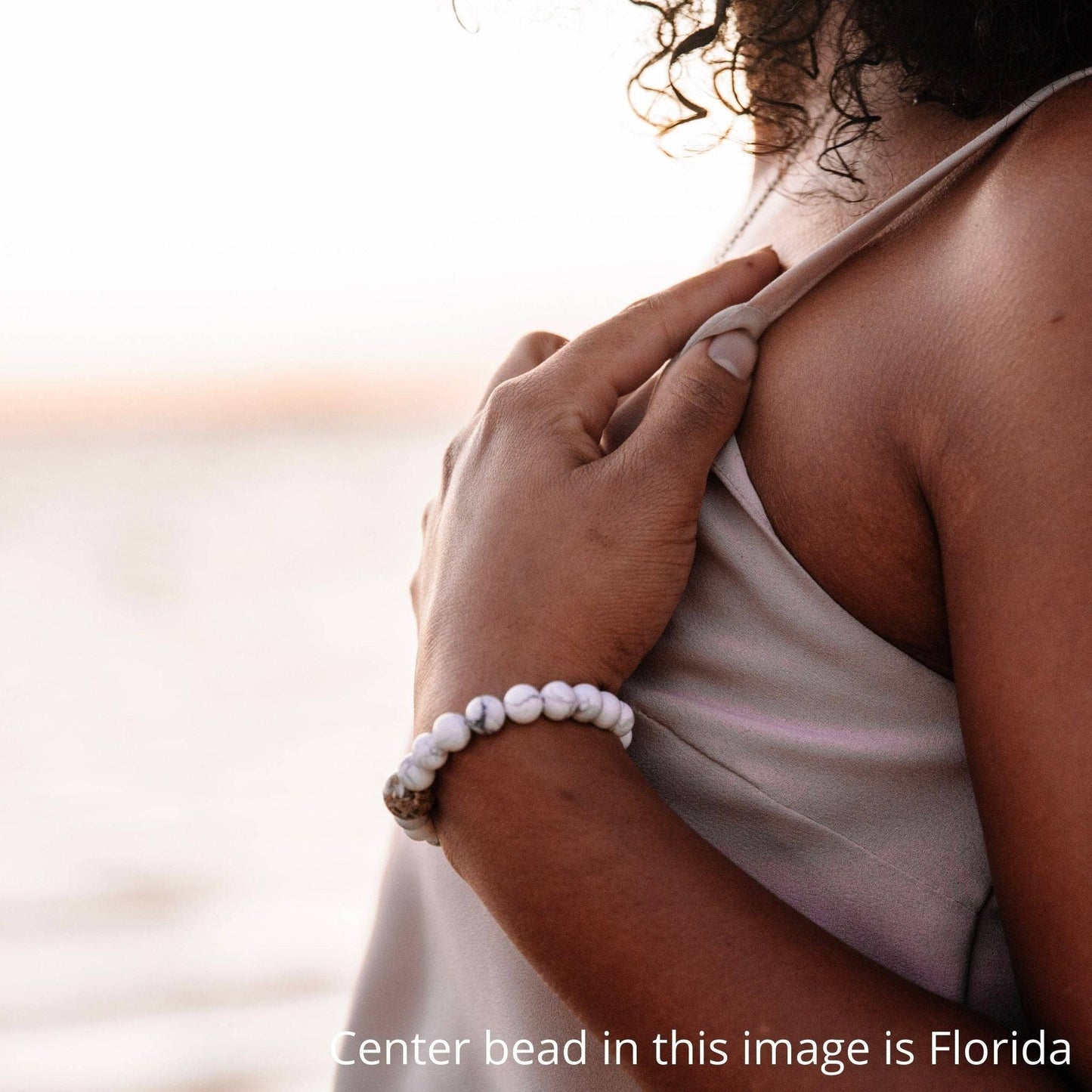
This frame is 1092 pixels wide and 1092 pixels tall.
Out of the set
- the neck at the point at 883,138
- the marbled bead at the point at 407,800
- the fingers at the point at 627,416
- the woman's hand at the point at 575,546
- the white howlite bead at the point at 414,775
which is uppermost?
the neck at the point at 883,138

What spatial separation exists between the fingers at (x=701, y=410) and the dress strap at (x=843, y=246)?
0.05ft

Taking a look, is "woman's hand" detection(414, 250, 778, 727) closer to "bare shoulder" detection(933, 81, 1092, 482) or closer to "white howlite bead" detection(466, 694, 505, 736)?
"white howlite bead" detection(466, 694, 505, 736)

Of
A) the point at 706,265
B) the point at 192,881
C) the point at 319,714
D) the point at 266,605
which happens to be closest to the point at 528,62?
the point at 706,265

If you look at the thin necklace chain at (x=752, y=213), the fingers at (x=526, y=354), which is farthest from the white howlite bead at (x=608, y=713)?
the thin necklace chain at (x=752, y=213)

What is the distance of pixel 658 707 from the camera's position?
751 mm

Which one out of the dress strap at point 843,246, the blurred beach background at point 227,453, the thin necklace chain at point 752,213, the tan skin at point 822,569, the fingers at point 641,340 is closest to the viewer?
the tan skin at point 822,569

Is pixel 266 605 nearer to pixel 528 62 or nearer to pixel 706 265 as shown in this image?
pixel 528 62

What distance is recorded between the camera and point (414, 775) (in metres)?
0.70

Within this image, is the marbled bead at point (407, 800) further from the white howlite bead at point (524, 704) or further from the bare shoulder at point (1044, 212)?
the bare shoulder at point (1044, 212)

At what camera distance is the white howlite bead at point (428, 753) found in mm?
688

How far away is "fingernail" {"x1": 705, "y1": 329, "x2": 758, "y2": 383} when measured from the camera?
2.34 feet

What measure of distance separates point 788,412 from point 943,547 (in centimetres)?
15

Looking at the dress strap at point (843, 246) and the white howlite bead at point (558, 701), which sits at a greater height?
the dress strap at point (843, 246)

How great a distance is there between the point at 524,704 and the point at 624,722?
0.07 metres
